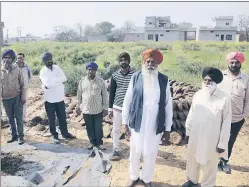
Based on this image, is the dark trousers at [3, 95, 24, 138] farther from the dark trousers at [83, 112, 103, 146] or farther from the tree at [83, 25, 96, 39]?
the tree at [83, 25, 96, 39]

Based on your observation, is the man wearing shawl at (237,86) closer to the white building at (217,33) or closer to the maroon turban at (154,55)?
the maroon turban at (154,55)

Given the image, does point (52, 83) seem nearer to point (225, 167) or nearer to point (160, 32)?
point (225, 167)

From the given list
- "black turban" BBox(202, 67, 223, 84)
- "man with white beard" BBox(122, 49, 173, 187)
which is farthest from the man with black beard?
"black turban" BBox(202, 67, 223, 84)

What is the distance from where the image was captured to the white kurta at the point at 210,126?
3.65m

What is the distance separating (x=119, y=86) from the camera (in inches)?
189

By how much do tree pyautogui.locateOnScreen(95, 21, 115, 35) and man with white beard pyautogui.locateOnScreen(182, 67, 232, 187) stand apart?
61830mm

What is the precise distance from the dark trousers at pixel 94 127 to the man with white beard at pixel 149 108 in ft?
4.83

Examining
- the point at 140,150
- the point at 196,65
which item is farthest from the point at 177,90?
the point at 196,65

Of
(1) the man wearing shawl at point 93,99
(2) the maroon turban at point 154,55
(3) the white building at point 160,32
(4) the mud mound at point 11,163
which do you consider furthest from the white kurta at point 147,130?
(3) the white building at point 160,32

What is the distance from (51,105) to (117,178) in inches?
85.0

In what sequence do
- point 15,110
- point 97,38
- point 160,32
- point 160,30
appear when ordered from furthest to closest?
point 97,38, point 160,32, point 160,30, point 15,110

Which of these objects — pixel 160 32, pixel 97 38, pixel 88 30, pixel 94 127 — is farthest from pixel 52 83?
pixel 88 30

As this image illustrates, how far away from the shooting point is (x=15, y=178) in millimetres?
3752

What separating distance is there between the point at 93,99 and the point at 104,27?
6295 centimetres
